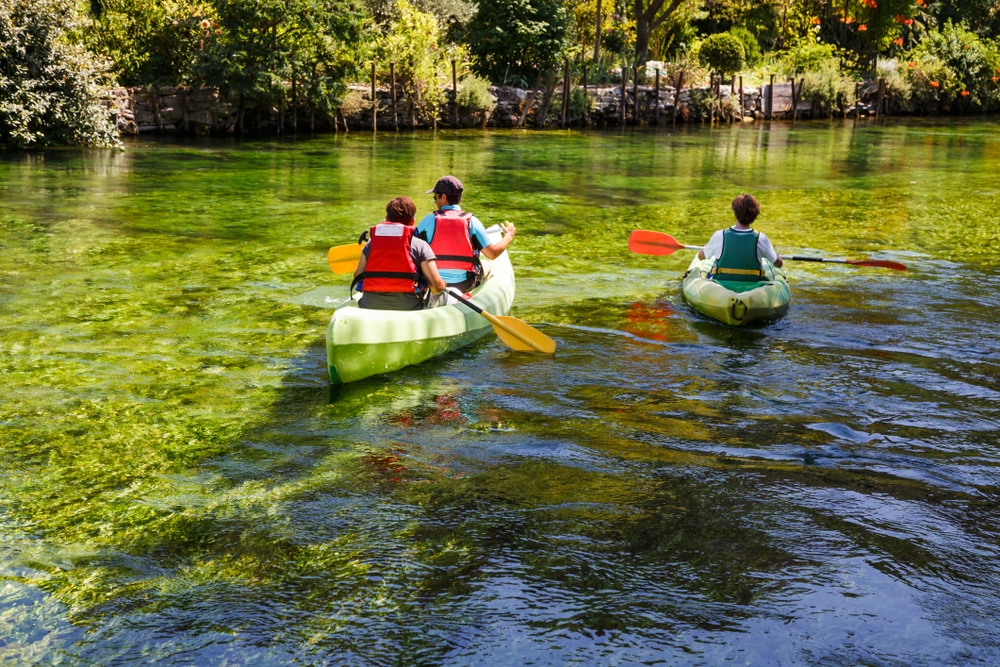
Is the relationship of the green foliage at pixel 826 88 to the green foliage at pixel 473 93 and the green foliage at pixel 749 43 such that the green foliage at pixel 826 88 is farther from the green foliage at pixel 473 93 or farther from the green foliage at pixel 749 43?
the green foliage at pixel 473 93

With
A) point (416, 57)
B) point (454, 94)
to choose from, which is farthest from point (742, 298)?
point (454, 94)

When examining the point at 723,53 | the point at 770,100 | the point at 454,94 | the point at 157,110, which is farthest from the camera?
the point at 770,100

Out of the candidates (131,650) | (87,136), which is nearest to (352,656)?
(131,650)

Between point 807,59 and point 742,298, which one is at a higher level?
point 807,59

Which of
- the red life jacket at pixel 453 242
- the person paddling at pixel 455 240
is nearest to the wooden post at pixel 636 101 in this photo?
the person paddling at pixel 455 240

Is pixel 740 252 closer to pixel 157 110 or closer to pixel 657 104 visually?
pixel 157 110

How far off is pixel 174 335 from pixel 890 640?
616 centimetres

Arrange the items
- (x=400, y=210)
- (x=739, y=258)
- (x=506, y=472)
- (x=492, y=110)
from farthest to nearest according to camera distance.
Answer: (x=492, y=110) < (x=739, y=258) < (x=400, y=210) < (x=506, y=472)

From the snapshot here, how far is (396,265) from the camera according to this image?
7.45 m

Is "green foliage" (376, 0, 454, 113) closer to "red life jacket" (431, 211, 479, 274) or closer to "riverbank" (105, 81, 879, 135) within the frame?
"riverbank" (105, 81, 879, 135)

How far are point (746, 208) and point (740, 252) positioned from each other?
1.57ft

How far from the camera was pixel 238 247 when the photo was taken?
12.4 metres

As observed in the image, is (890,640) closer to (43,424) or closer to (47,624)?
(47,624)

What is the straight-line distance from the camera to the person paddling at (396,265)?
731cm
